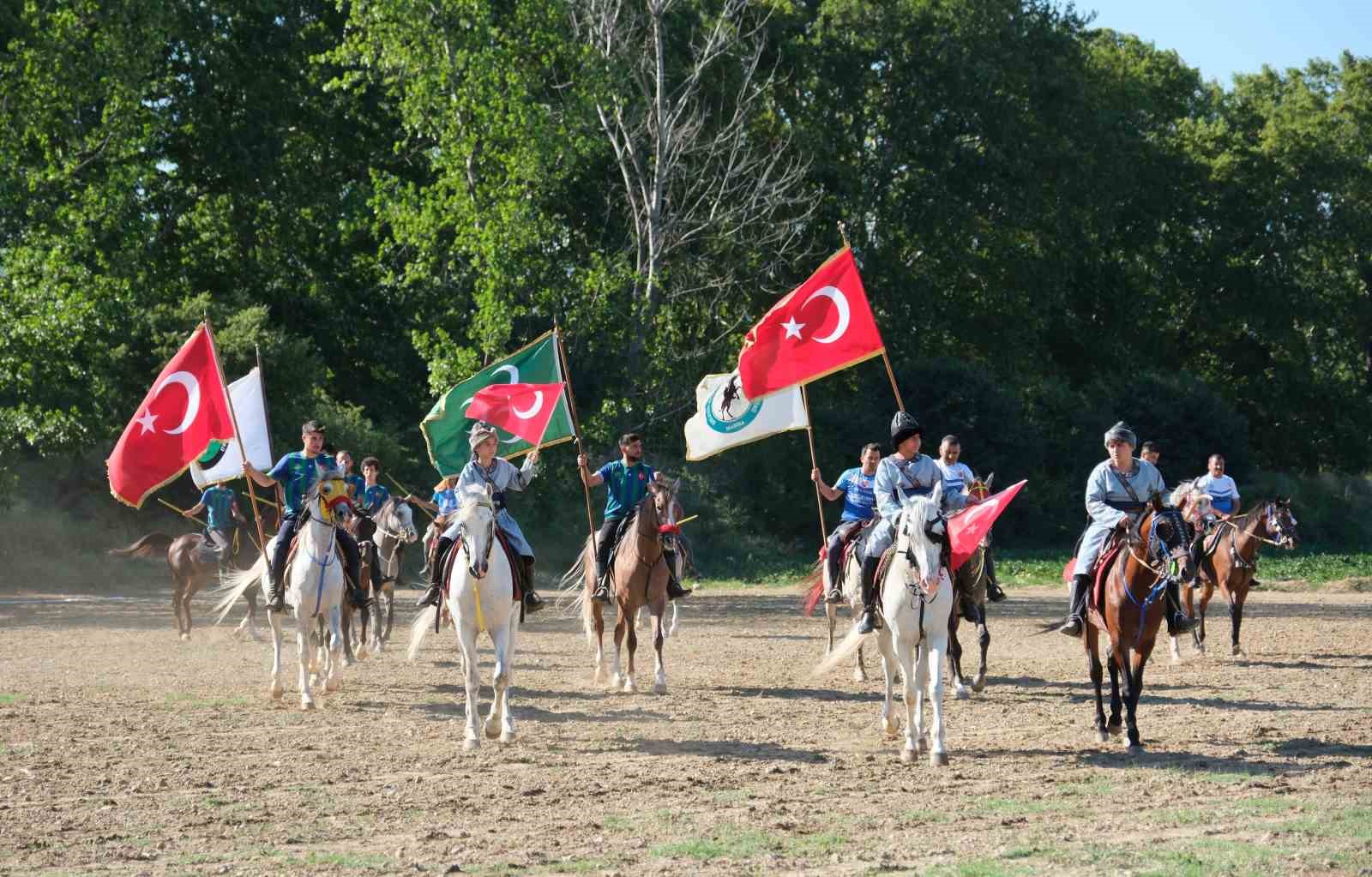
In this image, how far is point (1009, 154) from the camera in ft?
160

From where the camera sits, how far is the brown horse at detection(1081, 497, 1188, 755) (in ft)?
39.0

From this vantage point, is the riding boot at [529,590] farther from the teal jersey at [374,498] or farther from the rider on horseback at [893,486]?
the teal jersey at [374,498]

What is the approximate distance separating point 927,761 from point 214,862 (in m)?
5.24

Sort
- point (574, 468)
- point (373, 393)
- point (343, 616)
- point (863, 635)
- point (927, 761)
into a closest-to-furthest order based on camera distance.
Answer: point (927, 761) → point (863, 635) → point (343, 616) → point (574, 468) → point (373, 393)

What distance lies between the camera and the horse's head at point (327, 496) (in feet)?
48.3

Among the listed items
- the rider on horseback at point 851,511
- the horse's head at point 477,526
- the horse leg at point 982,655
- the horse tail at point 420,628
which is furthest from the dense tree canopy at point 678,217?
the horse's head at point 477,526

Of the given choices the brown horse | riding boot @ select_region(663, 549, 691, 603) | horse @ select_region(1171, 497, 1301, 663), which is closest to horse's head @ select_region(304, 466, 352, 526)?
riding boot @ select_region(663, 549, 691, 603)

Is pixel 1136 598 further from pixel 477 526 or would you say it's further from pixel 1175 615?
pixel 477 526

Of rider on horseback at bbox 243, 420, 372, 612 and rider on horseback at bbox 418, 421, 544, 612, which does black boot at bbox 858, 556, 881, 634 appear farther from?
rider on horseback at bbox 243, 420, 372, 612

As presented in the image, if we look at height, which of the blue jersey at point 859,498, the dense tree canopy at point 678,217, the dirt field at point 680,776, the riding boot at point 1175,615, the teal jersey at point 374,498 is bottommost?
the dirt field at point 680,776

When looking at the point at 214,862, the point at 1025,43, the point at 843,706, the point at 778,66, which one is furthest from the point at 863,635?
the point at 1025,43

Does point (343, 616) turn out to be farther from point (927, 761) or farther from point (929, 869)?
point (929, 869)

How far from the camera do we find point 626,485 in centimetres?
1648

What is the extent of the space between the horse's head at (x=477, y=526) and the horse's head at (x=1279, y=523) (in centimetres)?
1181
